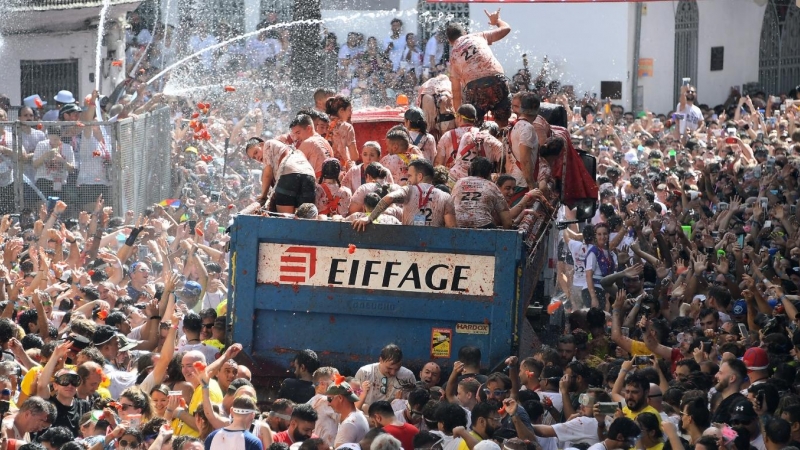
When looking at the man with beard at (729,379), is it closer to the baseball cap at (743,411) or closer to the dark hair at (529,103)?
the baseball cap at (743,411)

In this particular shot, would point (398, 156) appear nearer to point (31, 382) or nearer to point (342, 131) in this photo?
point (342, 131)

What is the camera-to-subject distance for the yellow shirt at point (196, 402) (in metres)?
8.20

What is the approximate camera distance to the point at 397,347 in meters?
8.99

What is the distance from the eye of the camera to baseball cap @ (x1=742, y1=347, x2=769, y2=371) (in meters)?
9.28

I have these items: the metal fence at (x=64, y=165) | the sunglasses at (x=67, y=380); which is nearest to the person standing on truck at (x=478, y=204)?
the sunglasses at (x=67, y=380)

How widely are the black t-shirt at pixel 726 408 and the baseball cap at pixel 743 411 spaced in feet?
0.11

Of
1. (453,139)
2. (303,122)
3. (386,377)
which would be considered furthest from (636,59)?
(386,377)

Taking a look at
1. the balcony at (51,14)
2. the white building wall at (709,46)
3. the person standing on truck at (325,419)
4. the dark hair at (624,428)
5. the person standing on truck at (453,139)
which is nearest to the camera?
the dark hair at (624,428)

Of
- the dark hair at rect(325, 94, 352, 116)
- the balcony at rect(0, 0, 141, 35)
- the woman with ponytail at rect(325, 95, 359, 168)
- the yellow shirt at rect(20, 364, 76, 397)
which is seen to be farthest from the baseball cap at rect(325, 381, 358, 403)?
the balcony at rect(0, 0, 141, 35)

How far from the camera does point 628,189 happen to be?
18234mm

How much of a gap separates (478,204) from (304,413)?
2234mm

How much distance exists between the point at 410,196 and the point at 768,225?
6.18 m

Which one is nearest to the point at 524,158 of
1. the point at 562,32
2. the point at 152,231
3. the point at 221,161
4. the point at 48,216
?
the point at 152,231

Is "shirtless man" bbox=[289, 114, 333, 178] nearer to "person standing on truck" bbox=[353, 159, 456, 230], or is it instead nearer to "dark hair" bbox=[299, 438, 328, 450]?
"person standing on truck" bbox=[353, 159, 456, 230]
